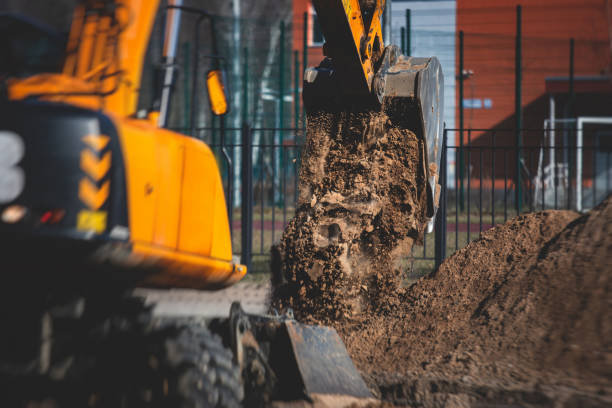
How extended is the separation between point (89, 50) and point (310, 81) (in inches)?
103

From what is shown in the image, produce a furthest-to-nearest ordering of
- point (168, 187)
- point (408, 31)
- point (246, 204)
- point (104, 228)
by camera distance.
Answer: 1. point (408, 31)
2. point (246, 204)
3. point (168, 187)
4. point (104, 228)

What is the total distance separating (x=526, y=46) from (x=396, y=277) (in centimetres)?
1315

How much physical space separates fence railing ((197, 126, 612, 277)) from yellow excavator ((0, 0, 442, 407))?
45.8 inches

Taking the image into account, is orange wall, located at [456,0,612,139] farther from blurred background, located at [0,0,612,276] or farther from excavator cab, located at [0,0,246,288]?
excavator cab, located at [0,0,246,288]

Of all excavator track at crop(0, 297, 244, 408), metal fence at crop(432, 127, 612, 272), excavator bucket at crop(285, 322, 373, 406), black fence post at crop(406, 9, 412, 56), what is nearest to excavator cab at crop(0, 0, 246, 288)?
excavator track at crop(0, 297, 244, 408)

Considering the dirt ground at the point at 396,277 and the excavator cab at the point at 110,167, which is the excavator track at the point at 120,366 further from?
the dirt ground at the point at 396,277

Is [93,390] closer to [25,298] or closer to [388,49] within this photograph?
[25,298]

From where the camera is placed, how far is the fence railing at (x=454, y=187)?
825 centimetres

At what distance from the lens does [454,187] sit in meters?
15.8

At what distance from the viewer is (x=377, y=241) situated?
192 inches

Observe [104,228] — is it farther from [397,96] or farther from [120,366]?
[397,96]

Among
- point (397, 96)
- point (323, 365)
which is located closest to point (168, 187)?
point (323, 365)

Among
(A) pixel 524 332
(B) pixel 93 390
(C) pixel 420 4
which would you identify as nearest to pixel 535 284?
(A) pixel 524 332

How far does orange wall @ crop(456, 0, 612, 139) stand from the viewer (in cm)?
1535
